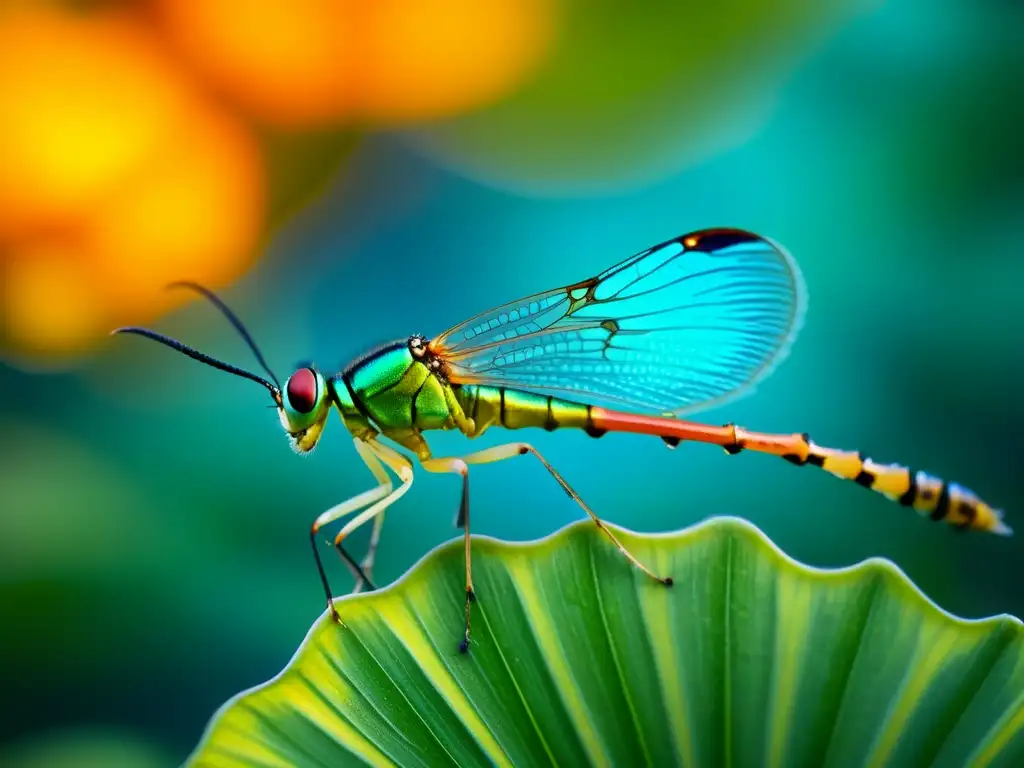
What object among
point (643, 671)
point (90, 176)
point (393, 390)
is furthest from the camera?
point (90, 176)

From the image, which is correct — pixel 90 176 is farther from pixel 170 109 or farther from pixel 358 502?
pixel 358 502

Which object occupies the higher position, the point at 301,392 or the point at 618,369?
the point at 301,392

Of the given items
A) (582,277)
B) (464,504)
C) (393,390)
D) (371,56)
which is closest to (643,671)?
(464,504)

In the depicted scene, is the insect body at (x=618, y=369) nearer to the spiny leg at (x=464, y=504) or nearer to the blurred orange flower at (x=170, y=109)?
the spiny leg at (x=464, y=504)

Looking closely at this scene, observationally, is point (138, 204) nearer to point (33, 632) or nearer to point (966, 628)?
point (33, 632)

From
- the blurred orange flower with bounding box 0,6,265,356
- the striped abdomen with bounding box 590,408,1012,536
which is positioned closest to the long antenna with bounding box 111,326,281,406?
the striped abdomen with bounding box 590,408,1012,536

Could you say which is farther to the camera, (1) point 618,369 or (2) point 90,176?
(2) point 90,176

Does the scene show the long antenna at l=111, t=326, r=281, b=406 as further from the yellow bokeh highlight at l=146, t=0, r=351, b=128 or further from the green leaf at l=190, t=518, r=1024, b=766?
the yellow bokeh highlight at l=146, t=0, r=351, b=128

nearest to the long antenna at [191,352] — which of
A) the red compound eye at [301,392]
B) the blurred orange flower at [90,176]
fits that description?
the red compound eye at [301,392]
